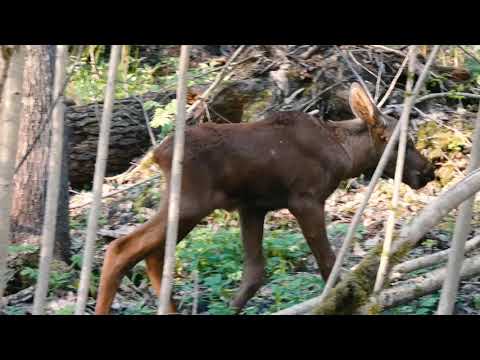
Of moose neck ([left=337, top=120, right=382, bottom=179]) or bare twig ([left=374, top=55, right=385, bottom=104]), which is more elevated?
bare twig ([left=374, top=55, right=385, bottom=104])

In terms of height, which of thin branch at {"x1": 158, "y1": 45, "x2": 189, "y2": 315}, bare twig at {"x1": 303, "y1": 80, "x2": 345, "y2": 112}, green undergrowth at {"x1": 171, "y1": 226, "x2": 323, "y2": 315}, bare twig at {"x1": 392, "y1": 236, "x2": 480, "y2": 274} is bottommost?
green undergrowth at {"x1": 171, "y1": 226, "x2": 323, "y2": 315}

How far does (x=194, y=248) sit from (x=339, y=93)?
3.51 meters

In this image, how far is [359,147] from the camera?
810 cm

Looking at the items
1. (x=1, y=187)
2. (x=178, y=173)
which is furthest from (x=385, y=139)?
(x=1, y=187)

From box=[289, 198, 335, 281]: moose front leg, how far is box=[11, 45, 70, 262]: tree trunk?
91.4 inches

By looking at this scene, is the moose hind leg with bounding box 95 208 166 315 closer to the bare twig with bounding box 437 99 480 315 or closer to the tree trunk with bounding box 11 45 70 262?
the tree trunk with bounding box 11 45 70 262

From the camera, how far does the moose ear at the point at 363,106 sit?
783 cm

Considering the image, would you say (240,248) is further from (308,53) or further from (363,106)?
(308,53)

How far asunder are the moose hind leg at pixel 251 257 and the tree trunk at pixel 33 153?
1.84m

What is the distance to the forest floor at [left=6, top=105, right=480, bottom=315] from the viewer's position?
23.0ft

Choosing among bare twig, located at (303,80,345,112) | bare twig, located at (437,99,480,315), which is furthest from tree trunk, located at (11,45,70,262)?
bare twig, located at (437,99,480,315)
